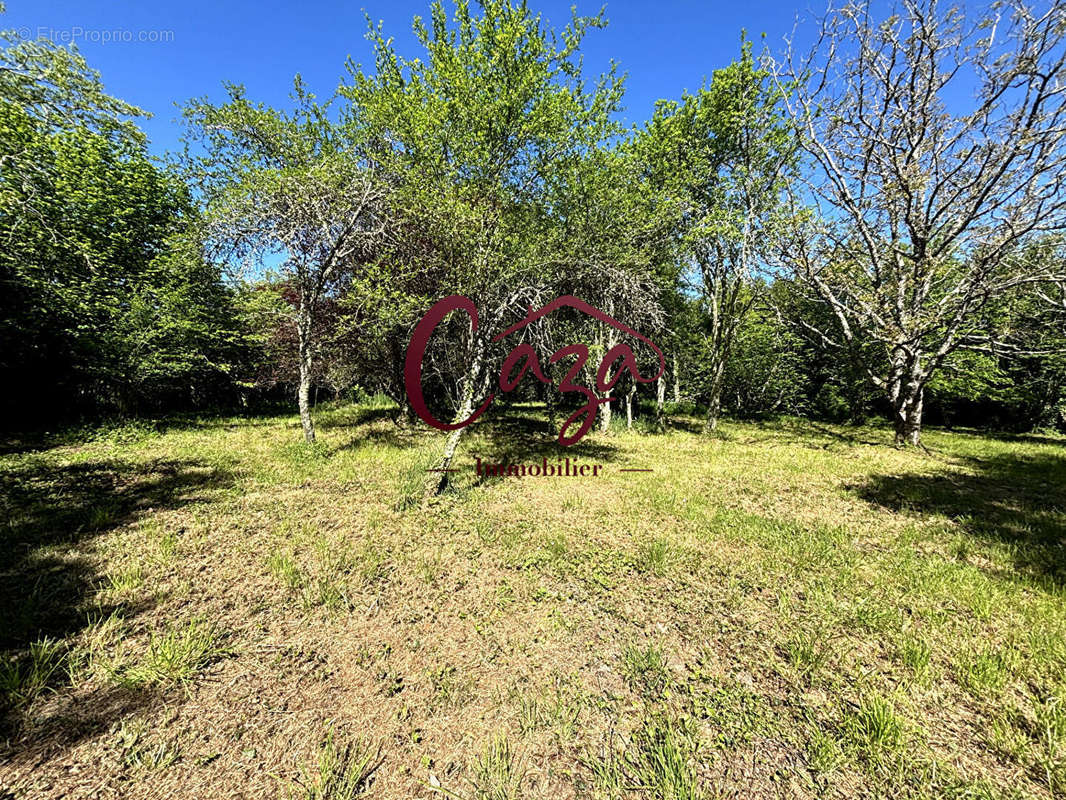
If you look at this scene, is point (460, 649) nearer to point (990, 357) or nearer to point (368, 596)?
point (368, 596)

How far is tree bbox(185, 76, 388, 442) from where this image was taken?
760cm

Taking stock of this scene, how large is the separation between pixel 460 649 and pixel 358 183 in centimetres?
949

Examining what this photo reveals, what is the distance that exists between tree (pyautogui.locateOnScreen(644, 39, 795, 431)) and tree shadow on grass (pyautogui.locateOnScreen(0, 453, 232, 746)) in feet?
47.9

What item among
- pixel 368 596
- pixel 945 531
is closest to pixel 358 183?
pixel 368 596

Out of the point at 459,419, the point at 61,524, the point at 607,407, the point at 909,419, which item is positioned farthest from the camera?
the point at 607,407

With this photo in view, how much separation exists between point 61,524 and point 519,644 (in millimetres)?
6773

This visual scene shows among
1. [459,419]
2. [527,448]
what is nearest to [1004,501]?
[527,448]

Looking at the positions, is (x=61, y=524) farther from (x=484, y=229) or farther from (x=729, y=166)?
(x=729, y=166)

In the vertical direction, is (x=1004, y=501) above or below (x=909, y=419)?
below

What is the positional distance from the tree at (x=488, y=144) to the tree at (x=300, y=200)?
5.85ft

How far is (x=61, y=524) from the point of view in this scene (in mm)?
5035

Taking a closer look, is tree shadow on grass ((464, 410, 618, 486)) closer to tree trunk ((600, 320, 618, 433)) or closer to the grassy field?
tree trunk ((600, 320, 618, 433))

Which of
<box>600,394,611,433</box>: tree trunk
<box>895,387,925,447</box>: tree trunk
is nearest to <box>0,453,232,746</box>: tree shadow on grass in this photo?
<box>600,394,611,433</box>: tree trunk

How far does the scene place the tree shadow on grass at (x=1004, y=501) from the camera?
4879 mm
